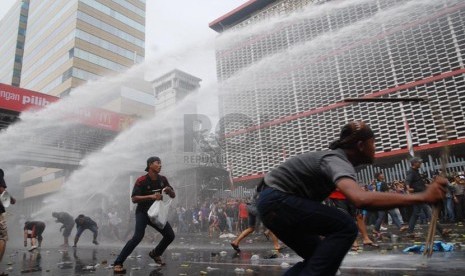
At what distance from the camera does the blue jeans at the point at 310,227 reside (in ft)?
7.36

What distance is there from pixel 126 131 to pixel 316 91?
52.4 ft

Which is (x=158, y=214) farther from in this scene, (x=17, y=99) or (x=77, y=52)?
(x=77, y=52)

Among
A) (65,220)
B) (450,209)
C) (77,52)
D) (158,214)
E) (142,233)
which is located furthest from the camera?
(77,52)

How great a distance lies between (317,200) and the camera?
2.53 m

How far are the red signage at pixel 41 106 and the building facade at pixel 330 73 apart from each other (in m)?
8.93

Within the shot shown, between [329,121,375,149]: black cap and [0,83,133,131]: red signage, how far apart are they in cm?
2391

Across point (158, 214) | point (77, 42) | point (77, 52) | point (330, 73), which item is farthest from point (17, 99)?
point (77, 42)

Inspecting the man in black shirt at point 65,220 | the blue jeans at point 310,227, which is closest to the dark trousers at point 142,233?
the blue jeans at point 310,227

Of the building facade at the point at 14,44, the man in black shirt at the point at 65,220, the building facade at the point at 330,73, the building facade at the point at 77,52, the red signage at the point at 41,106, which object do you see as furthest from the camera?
the building facade at the point at 14,44

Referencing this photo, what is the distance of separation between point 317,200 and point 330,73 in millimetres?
18613

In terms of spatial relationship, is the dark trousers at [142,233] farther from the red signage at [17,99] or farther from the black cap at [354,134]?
the red signage at [17,99]

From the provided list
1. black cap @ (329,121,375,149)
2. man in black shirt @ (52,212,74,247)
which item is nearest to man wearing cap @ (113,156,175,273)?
black cap @ (329,121,375,149)

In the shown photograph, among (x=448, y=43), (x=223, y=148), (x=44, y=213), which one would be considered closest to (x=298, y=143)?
(x=223, y=148)

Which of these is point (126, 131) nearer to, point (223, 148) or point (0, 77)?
point (223, 148)
